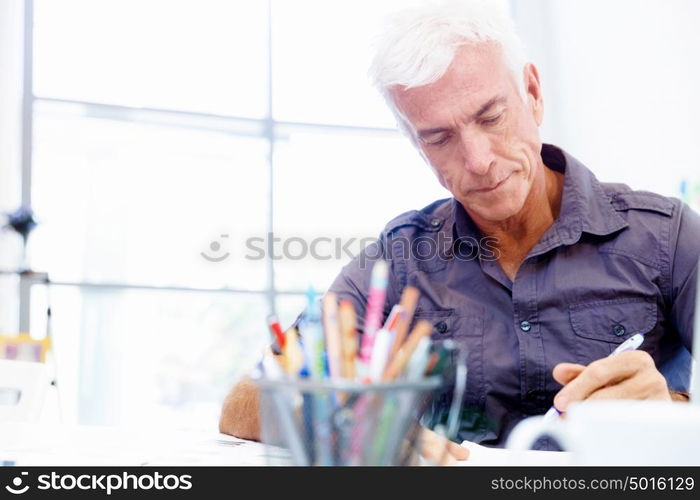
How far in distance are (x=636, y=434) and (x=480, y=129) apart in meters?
0.92

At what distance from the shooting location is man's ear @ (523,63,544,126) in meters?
1.40

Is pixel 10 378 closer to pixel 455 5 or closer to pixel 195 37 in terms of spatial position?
pixel 455 5

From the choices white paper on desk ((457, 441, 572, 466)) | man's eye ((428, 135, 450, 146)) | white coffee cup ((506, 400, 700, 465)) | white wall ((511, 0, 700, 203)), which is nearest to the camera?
white coffee cup ((506, 400, 700, 465))

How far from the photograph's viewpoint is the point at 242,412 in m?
1.09

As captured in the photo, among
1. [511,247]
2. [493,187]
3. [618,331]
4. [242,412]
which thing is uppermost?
[493,187]

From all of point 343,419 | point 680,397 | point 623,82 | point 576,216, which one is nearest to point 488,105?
point 576,216

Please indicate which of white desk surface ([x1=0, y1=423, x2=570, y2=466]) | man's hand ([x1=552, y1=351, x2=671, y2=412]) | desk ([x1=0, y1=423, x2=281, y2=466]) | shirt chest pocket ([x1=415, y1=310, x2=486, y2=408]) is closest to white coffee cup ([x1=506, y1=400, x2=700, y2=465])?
white desk surface ([x1=0, y1=423, x2=570, y2=466])

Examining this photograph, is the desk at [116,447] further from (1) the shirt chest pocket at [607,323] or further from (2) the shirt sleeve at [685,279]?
(2) the shirt sleeve at [685,279]

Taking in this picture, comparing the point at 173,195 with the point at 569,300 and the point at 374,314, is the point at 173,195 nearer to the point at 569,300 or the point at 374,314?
the point at 569,300

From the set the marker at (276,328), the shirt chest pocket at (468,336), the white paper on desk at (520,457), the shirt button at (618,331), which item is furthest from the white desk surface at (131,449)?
the shirt button at (618,331)

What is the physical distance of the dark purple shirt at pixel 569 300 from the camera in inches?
48.6

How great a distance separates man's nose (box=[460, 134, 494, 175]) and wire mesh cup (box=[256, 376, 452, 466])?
2.75 feet

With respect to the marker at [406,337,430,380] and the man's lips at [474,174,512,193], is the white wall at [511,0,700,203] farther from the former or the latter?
the marker at [406,337,430,380]
